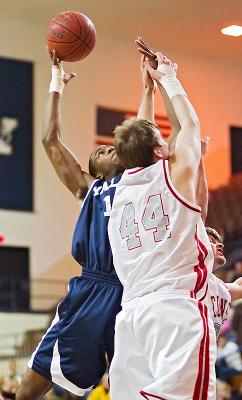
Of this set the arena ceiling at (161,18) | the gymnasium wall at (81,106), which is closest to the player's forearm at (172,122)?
the arena ceiling at (161,18)

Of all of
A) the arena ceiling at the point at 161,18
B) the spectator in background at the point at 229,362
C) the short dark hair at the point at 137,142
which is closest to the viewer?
the short dark hair at the point at 137,142

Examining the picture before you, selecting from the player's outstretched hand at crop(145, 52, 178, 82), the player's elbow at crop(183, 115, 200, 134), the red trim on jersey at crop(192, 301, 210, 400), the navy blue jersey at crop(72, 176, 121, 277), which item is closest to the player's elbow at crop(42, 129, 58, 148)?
the navy blue jersey at crop(72, 176, 121, 277)

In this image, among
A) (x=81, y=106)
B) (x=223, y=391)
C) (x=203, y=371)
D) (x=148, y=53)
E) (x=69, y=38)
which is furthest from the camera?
(x=81, y=106)

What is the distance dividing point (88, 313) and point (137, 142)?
1101 mm

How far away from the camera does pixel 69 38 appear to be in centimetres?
510

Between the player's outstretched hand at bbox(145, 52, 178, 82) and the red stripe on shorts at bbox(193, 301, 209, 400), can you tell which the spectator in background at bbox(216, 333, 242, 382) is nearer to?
the player's outstretched hand at bbox(145, 52, 178, 82)

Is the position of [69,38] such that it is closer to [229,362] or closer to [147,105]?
[147,105]

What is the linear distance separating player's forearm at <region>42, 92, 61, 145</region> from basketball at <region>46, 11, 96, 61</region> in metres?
0.38

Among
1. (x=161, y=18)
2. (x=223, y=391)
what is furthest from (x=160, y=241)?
(x=161, y=18)

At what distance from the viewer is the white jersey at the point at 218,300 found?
4.21 m

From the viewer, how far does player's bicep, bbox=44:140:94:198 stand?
4.70m

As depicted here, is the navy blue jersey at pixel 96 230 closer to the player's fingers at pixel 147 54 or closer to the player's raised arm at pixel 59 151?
the player's raised arm at pixel 59 151

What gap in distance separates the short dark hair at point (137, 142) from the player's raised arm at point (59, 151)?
89 centimetres

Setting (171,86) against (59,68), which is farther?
(59,68)
